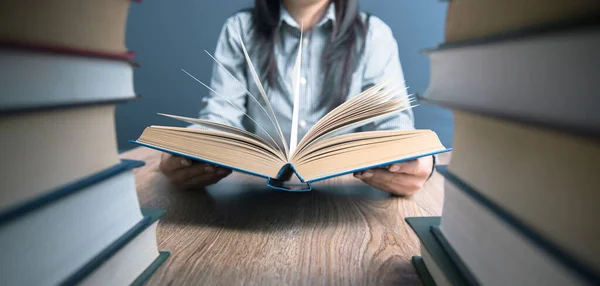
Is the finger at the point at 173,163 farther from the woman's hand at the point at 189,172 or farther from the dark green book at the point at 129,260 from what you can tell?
the dark green book at the point at 129,260

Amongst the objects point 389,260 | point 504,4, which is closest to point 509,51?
point 504,4

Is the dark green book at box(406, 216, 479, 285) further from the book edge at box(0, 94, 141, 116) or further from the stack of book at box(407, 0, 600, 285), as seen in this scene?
the book edge at box(0, 94, 141, 116)

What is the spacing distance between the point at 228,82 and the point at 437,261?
31.2 inches

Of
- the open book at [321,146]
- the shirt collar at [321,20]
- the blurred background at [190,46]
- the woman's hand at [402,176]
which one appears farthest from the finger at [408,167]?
the blurred background at [190,46]

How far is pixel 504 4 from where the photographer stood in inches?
8.4

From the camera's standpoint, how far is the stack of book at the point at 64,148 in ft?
0.64

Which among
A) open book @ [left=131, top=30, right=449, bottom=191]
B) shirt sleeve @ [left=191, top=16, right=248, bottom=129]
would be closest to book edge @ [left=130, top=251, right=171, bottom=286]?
open book @ [left=131, top=30, right=449, bottom=191]

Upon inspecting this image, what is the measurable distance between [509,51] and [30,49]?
0.25 m

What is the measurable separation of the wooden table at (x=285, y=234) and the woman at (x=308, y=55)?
0.40m

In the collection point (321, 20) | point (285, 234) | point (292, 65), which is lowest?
point (285, 234)

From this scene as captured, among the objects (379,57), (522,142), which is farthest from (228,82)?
(522,142)

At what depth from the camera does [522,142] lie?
20cm

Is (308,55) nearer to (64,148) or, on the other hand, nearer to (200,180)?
(200,180)

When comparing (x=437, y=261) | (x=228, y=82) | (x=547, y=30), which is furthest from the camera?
(x=228, y=82)
